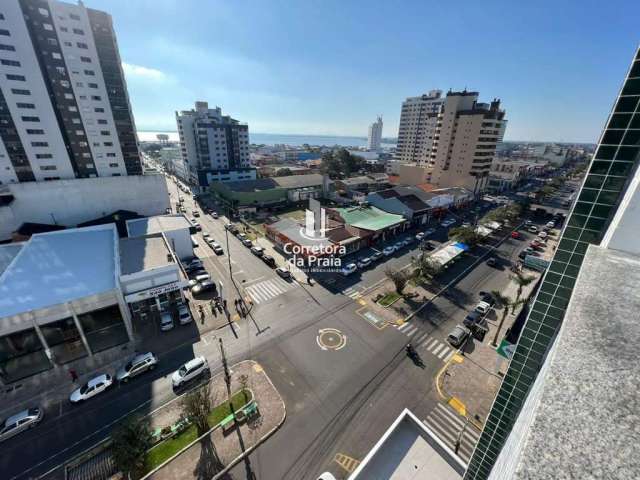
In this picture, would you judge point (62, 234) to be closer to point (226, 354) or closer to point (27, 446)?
point (27, 446)

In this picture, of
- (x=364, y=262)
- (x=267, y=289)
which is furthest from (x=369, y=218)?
(x=267, y=289)

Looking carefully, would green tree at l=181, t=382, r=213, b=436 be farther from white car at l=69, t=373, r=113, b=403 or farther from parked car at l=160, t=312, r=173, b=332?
parked car at l=160, t=312, r=173, b=332

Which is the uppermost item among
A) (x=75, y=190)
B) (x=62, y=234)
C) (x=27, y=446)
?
(x=75, y=190)

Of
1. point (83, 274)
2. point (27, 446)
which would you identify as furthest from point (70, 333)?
point (27, 446)

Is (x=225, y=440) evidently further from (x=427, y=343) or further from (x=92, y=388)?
(x=427, y=343)

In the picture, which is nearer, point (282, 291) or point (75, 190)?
point (282, 291)
